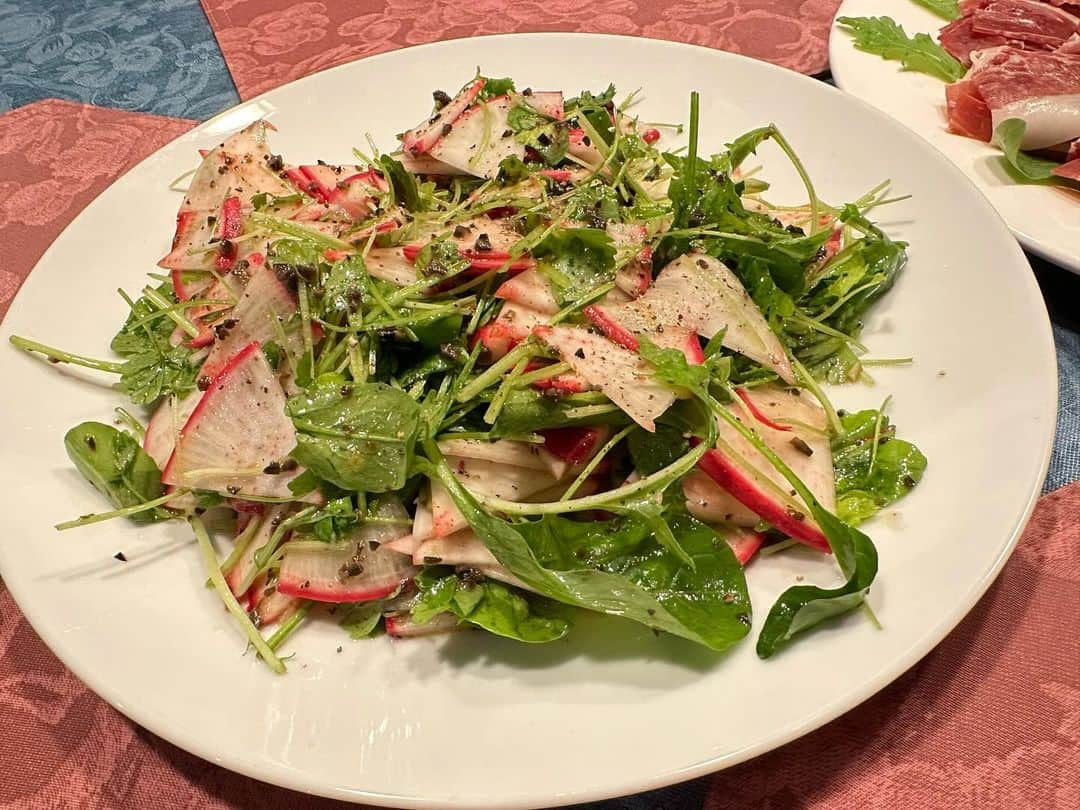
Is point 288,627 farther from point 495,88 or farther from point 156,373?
point 495,88

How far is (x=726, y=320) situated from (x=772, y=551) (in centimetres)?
46

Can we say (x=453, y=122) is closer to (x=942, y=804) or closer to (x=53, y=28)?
(x=942, y=804)

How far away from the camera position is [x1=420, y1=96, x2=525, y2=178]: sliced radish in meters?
2.08

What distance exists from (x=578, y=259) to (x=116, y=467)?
3.34ft

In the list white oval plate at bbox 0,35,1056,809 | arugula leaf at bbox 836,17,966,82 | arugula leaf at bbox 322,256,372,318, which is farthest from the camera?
arugula leaf at bbox 836,17,966,82

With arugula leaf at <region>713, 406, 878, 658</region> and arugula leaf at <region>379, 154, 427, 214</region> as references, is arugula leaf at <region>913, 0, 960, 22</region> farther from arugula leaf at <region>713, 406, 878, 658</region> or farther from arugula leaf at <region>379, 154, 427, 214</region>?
arugula leaf at <region>713, 406, 878, 658</region>

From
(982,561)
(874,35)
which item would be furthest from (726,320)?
(874,35)

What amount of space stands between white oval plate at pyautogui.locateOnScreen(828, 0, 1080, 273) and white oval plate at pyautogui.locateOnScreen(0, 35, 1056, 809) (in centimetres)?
32

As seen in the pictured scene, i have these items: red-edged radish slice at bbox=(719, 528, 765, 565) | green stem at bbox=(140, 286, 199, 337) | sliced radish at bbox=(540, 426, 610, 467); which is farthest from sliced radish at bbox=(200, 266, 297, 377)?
red-edged radish slice at bbox=(719, 528, 765, 565)

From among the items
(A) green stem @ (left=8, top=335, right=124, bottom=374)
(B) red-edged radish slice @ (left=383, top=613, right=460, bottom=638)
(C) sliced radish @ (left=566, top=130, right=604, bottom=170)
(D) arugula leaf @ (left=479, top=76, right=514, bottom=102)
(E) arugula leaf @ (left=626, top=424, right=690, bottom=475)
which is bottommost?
(B) red-edged radish slice @ (left=383, top=613, right=460, bottom=638)

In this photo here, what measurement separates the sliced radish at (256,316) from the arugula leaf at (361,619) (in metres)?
0.59

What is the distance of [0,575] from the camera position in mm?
1510

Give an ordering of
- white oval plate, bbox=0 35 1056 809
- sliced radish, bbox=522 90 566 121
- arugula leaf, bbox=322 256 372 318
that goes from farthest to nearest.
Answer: sliced radish, bbox=522 90 566 121, arugula leaf, bbox=322 256 372 318, white oval plate, bbox=0 35 1056 809

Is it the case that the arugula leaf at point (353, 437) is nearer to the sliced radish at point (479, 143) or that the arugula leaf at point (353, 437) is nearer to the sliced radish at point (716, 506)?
the sliced radish at point (716, 506)
